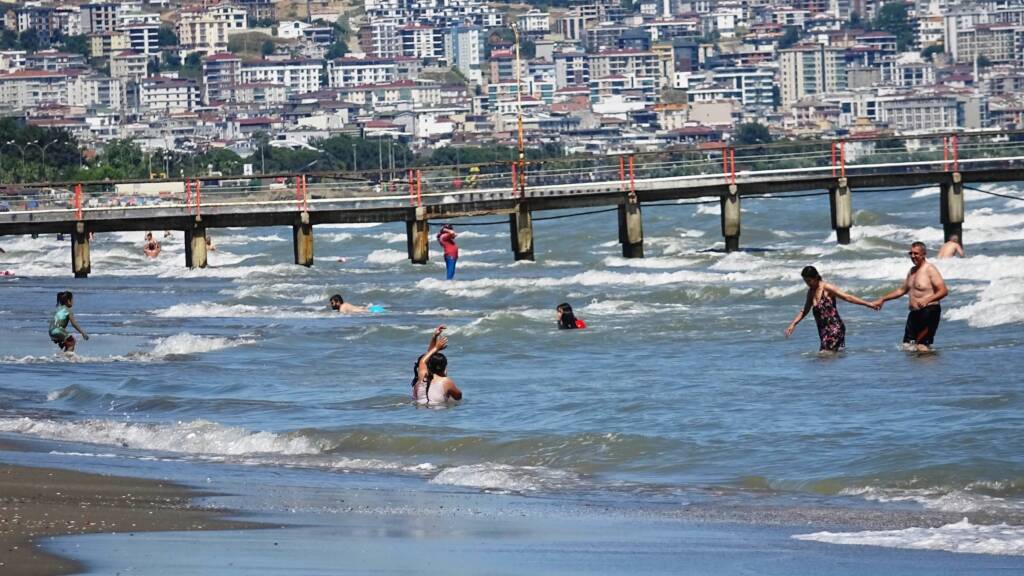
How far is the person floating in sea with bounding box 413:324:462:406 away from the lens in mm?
16891

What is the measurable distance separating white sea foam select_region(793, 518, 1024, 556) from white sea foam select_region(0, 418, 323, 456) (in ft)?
16.7

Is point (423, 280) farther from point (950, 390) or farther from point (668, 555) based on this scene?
point (668, 555)

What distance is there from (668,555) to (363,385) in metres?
8.53

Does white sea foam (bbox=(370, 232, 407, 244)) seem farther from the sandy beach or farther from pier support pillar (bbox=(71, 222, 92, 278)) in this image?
the sandy beach

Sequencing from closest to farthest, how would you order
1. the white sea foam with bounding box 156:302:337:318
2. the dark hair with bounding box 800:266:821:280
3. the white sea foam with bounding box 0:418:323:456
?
the white sea foam with bounding box 0:418:323:456 < the dark hair with bounding box 800:266:821:280 < the white sea foam with bounding box 156:302:337:318

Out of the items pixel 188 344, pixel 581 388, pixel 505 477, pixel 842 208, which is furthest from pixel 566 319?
pixel 842 208

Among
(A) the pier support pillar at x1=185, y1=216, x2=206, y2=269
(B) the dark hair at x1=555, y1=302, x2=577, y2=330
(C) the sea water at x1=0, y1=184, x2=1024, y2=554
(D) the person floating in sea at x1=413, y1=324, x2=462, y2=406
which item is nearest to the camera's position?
(C) the sea water at x1=0, y1=184, x2=1024, y2=554

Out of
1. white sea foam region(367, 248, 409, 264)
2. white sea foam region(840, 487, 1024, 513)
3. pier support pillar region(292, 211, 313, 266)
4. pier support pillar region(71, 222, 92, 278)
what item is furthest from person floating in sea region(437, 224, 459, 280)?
white sea foam region(840, 487, 1024, 513)

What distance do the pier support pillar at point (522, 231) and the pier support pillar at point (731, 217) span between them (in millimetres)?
3406

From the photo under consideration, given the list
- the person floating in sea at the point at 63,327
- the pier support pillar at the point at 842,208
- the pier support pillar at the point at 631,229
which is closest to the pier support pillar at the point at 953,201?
the pier support pillar at the point at 842,208

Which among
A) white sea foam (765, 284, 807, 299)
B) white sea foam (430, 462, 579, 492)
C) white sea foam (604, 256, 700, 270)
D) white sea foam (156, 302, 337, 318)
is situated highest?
white sea foam (430, 462, 579, 492)

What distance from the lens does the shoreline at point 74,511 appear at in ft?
32.6

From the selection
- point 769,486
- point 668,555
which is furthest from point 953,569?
point 769,486

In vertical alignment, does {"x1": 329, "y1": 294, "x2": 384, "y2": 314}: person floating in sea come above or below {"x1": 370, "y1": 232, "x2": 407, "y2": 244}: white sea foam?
above
